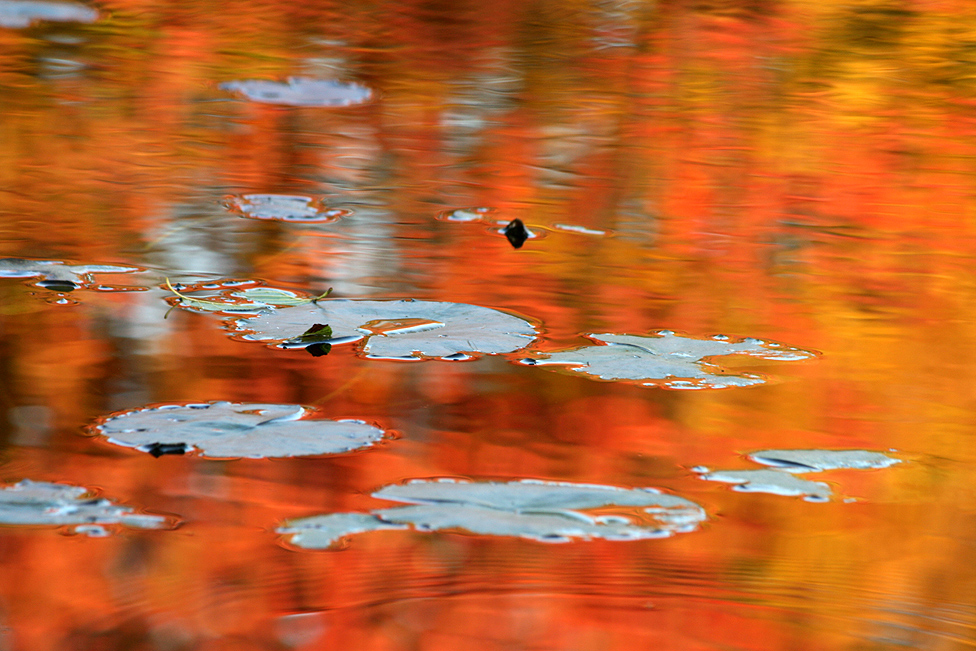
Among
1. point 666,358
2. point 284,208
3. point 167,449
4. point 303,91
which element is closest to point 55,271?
point 284,208

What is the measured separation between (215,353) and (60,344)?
17 cm

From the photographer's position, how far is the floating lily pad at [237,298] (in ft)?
4.28

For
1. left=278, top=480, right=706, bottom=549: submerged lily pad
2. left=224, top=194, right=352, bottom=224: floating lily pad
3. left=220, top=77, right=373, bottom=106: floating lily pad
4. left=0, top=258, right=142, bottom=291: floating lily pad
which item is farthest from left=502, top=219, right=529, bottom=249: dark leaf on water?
left=220, top=77, right=373, bottom=106: floating lily pad

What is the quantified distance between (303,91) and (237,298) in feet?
4.58

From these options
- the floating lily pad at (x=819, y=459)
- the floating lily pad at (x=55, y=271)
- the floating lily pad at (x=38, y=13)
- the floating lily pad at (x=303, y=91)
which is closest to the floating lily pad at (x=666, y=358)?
the floating lily pad at (x=819, y=459)

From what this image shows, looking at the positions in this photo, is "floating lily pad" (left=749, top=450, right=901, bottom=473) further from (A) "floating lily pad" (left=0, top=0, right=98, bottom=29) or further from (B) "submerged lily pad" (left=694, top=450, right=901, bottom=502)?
(A) "floating lily pad" (left=0, top=0, right=98, bottom=29)

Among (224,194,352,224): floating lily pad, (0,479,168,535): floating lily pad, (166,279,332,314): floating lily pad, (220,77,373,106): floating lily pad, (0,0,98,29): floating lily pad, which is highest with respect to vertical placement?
(0,0,98,29): floating lily pad

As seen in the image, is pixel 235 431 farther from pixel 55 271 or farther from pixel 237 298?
pixel 55 271

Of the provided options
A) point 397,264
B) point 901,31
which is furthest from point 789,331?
point 901,31

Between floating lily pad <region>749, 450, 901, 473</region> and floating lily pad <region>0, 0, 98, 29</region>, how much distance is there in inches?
119

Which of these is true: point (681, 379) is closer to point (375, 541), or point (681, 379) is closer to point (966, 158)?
point (375, 541)

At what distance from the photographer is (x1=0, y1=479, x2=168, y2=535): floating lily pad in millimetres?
795

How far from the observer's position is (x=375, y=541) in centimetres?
81

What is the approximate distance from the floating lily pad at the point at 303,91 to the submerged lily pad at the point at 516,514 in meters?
1.86
